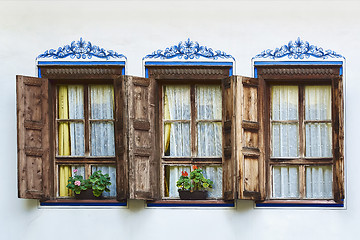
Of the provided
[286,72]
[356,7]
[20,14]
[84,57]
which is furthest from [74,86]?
[356,7]

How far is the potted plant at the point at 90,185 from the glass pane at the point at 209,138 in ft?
4.15

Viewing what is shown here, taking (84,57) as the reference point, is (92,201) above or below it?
below

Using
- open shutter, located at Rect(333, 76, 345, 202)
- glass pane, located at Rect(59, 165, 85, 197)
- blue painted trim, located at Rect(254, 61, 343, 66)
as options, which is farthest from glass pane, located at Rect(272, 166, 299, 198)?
glass pane, located at Rect(59, 165, 85, 197)

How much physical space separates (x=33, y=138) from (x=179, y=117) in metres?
1.86

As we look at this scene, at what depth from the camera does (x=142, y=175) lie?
9.66 metres

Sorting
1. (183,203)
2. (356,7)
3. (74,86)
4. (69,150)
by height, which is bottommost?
(183,203)

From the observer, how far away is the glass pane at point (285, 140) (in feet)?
32.9

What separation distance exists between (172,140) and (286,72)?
1681 mm

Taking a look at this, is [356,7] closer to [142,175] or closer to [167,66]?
[167,66]

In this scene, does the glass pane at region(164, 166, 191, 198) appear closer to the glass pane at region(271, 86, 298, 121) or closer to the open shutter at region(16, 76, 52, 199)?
the glass pane at region(271, 86, 298, 121)

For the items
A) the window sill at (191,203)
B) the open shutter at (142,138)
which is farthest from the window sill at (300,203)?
the open shutter at (142,138)

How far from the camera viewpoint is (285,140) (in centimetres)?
1002

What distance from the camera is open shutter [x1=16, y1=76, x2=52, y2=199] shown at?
9680mm

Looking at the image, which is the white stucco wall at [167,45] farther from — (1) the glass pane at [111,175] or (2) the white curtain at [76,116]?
(2) the white curtain at [76,116]
